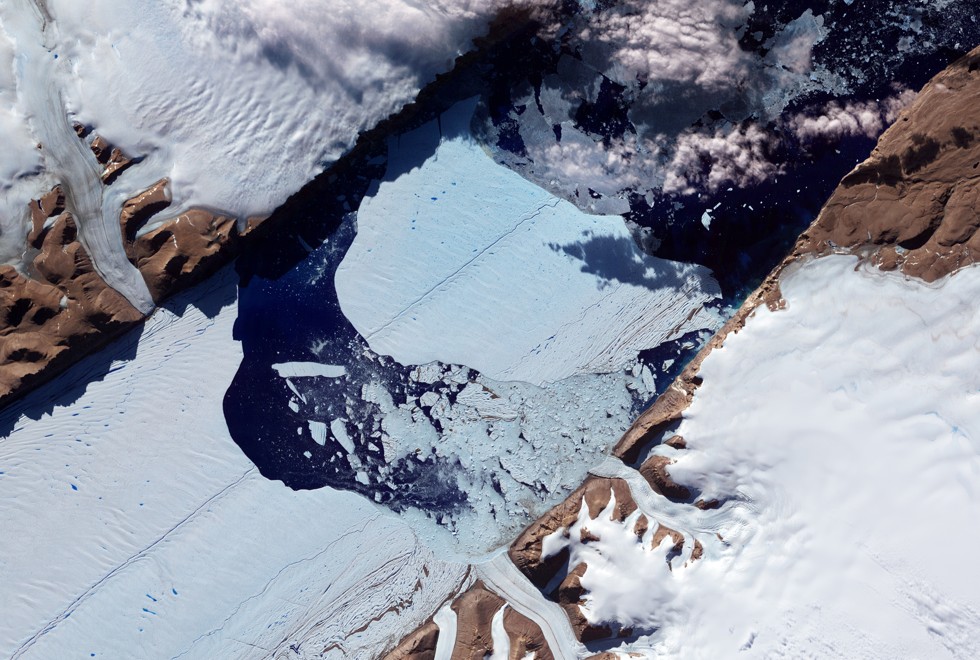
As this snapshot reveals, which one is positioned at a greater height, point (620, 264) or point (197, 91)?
point (197, 91)

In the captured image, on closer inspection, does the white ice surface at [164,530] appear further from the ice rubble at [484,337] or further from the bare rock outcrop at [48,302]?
the ice rubble at [484,337]

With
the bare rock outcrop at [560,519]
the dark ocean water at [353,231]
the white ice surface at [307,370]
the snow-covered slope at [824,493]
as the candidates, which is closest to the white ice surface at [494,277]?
the dark ocean water at [353,231]

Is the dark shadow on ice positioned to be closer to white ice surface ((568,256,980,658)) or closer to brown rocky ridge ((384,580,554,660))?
brown rocky ridge ((384,580,554,660))

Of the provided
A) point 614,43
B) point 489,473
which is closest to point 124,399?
point 489,473

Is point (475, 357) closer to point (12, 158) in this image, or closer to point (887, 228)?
point (887, 228)

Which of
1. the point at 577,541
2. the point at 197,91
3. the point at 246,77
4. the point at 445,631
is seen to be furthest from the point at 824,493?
the point at 197,91

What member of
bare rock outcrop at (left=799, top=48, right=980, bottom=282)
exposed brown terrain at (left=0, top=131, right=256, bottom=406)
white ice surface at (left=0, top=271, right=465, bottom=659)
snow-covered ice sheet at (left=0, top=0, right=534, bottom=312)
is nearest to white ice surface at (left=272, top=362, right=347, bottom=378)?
white ice surface at (left=0, top=271, right=465, bottom=659)

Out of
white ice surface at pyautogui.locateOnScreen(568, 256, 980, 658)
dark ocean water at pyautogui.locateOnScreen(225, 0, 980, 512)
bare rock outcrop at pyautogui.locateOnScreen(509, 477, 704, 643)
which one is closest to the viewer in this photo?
white ice surface at pyautogui.locateOnScreen(568, 256, 980, 658)

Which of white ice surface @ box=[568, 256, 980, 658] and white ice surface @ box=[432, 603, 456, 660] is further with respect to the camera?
white ice surface @ box=[432, 603, 456, 660]
